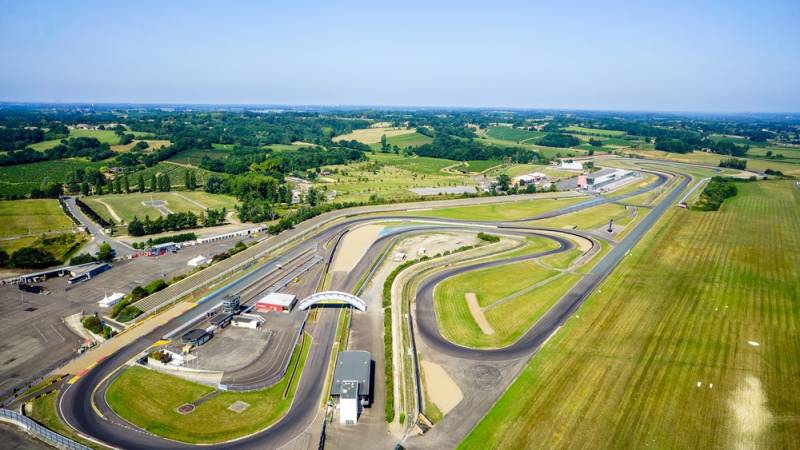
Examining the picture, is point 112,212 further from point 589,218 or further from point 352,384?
point 589,218

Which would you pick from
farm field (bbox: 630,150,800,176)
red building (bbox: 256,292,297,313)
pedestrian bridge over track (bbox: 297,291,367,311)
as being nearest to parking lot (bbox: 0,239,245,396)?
red building (bbox: 256,292,297,313)

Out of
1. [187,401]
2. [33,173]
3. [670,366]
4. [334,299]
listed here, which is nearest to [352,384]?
[187,401]

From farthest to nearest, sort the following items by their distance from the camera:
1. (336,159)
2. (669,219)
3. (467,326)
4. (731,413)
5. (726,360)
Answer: (336,159) < (669,219) < (467,326) < (726,360) < (731,413)

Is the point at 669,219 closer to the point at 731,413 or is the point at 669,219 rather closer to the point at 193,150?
the point at 731,413

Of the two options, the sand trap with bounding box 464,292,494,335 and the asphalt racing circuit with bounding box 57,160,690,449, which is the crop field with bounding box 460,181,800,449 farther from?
the sand trap with bounding box 464,292,494,335

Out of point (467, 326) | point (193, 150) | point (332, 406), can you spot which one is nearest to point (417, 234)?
point (467, 326)

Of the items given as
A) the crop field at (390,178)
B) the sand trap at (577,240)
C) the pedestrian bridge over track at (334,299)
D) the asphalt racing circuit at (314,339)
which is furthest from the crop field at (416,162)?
the pedestrian bridge over track at (334,299)
